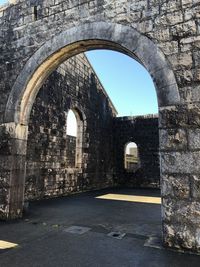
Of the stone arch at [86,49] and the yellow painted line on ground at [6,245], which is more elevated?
the stone arch at [86,49]

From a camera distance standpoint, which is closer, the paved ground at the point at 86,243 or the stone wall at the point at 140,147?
the paved ground at the point at 86,243

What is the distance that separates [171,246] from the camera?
297 centimetres

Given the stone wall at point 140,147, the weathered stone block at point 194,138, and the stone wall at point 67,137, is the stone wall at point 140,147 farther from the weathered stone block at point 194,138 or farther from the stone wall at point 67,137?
the weathered stone block at point 194,138

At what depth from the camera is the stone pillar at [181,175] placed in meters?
2.94

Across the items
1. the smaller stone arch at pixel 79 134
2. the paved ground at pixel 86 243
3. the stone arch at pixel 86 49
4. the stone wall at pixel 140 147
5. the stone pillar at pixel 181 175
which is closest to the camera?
the paved ground at pixel 86 243

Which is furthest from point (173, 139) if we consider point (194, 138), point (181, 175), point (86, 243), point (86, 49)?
point (86, 49)

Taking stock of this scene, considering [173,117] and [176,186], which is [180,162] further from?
[173,117]

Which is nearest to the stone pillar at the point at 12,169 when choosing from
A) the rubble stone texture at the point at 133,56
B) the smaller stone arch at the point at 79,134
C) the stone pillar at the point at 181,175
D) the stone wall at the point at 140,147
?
the rubble stone texture at the point at 133,56

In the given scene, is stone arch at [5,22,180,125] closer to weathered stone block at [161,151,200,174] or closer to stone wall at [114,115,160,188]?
weathered stone block at [161,151,200,174]

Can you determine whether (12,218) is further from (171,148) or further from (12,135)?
(171,148)

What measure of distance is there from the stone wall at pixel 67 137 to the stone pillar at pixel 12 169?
2237 mm

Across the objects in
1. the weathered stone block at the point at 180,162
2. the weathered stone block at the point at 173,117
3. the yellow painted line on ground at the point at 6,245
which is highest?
the weathered stone block at the point at 173,117

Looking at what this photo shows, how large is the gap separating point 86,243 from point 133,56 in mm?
2922

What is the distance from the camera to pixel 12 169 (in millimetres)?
4652
